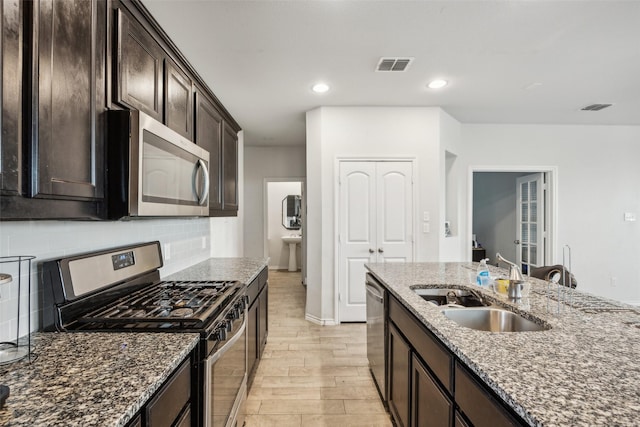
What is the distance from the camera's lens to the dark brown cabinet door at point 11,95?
0.83 m

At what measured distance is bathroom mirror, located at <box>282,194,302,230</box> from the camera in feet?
25.4

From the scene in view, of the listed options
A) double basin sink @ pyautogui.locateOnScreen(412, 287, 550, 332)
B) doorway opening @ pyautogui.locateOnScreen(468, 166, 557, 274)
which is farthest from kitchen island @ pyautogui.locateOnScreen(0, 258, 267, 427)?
doorway opening @ pyautogui.locateOnScreen(468, 166, 557, 274)

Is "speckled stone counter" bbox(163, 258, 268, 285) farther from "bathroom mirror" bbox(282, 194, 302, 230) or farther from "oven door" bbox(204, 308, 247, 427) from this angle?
"bathroom mirror" bbox(282, 194, 302, 230)

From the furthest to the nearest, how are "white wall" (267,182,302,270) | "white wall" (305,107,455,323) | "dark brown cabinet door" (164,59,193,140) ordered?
"white wall" (267,182,302,270), "white wall" (305,107,455,323), "dark brown cabinet door" (164,59,193,140)

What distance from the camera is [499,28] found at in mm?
2148

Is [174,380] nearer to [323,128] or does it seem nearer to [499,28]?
[499,28]

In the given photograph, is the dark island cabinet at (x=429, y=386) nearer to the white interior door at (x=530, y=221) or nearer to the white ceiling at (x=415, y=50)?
the white ceiling at (x=415, y=50)

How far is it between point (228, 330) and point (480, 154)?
4.35m

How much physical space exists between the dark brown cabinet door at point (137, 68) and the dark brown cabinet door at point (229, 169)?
1.44m

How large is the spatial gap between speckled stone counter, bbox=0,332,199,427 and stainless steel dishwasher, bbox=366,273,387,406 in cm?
133

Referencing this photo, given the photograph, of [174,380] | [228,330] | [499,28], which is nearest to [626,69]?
[499,28]

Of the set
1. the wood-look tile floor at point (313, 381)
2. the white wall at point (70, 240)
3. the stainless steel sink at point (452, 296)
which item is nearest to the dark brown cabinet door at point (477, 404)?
the stainless steel sink at point (452, 296)

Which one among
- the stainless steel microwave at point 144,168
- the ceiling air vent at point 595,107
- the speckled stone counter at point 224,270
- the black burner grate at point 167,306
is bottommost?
the speckled stone counter at point 224,270

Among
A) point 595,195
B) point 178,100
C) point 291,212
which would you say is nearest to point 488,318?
point 178,100
